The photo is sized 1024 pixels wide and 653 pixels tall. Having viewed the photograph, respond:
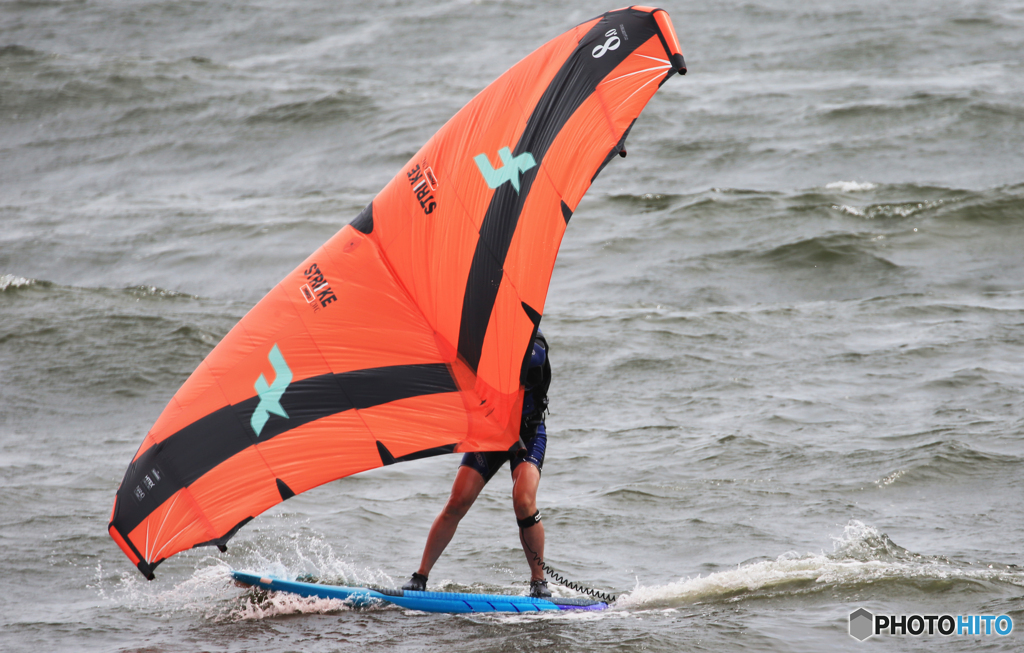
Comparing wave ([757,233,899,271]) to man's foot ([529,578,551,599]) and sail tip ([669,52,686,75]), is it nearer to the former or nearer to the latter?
man's foot ([529,578,551,599])

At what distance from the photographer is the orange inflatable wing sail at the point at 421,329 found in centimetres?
520

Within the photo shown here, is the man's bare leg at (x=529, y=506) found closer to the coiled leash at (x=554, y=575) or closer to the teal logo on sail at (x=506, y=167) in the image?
the coiled leash at (x=554, y=575)

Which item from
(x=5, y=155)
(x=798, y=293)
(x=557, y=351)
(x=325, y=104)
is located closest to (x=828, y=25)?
(x=325, y=104)

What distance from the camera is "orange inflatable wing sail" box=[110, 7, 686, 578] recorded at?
5203 mm

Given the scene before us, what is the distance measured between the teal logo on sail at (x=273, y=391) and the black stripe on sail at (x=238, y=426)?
24mm

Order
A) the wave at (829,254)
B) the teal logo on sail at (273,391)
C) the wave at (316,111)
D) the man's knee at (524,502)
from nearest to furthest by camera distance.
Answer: the teal logo on sail at (273,391) → the man's knee at (524,502) → the wave at (829,254) → the wave at (316,111)

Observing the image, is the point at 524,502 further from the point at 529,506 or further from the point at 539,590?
the point at 539,590

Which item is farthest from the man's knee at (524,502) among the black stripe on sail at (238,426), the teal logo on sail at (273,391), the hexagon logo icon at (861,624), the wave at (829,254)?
the wave at (829,254)

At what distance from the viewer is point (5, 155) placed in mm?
21938

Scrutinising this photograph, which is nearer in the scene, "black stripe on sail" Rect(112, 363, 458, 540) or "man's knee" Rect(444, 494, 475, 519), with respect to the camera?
"black stripe on sail" Rect(112, 363, 458, 540)

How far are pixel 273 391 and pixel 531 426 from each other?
4.80 feet

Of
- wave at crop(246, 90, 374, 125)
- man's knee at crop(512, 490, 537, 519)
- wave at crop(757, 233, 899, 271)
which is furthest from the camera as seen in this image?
wave at crop(246, 90, 374, 125)

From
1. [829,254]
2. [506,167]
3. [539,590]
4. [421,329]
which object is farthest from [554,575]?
[829,254]
